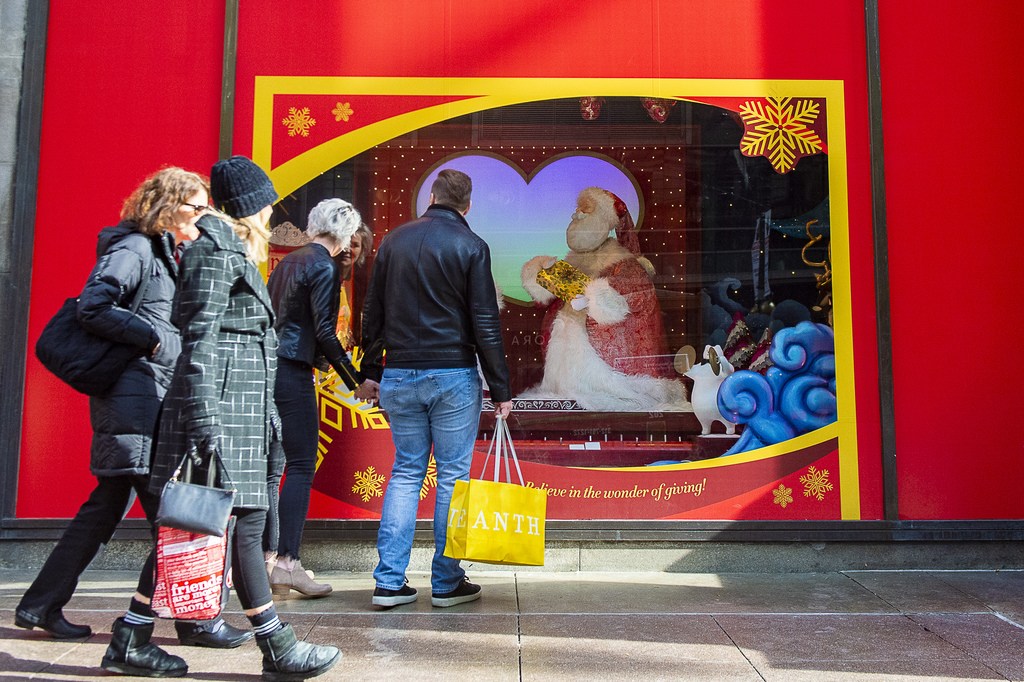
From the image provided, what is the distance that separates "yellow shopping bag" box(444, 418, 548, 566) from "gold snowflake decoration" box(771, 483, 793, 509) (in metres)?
1.59

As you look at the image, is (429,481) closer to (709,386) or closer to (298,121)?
(709,386)

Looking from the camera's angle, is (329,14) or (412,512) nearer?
(412,512)

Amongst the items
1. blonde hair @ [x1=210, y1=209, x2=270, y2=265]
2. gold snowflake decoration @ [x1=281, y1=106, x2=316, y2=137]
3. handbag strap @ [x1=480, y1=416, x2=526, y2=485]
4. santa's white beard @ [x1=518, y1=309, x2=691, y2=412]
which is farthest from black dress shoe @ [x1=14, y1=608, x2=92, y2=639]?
gold snowflake decoration @ [x1=281, y1=106, x2=316, y2=137]

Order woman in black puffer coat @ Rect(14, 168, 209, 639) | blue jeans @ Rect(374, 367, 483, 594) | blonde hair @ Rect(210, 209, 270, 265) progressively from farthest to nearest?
blue jeans @ Rect(374, 367, 483, 594)
woman in black puffer coat @ Rect(14, 168, 209, 639)
blonde hair @ Rect(210, 209, 270, 265)

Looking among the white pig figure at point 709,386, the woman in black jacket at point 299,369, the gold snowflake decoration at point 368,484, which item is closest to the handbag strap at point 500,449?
the gold snowflake decoration at point 368,484

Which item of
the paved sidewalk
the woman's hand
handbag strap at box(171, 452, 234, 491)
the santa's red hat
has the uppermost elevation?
the santa's red hat

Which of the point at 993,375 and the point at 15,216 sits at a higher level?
the point at 15,216

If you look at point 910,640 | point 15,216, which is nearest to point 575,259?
point 910,640

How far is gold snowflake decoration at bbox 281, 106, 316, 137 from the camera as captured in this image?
514 cm

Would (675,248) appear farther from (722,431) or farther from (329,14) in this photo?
(329,14)

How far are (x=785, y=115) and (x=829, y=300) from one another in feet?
3.52

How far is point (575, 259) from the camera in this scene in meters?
5.18

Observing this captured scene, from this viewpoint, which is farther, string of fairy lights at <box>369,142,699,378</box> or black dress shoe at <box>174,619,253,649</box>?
string of fairy lights at <box>369,142,699,378</box>

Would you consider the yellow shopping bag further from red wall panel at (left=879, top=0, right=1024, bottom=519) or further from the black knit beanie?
red wall panel at (left=879, top=0, right=1024, bottom=519)
